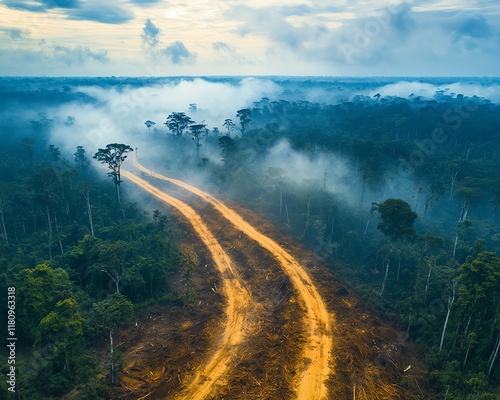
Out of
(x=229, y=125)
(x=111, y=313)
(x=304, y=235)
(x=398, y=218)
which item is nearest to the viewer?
(x=111, y=313)

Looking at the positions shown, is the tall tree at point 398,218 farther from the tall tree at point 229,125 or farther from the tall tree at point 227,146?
the tall tree at point 229,125

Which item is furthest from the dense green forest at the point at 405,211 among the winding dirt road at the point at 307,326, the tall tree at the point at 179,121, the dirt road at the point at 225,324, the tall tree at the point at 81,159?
the tall tree at the point at 81,159

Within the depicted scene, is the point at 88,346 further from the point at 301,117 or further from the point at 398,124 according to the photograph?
the point at 301,117

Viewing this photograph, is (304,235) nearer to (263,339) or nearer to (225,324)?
(225,324)

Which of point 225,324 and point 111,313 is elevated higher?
point 111,313

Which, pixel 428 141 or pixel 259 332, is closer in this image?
pixel 259 332

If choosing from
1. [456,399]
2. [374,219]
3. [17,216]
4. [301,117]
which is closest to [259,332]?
[456,399]

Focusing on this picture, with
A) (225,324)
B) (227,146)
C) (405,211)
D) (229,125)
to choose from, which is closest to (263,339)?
(225,324)
